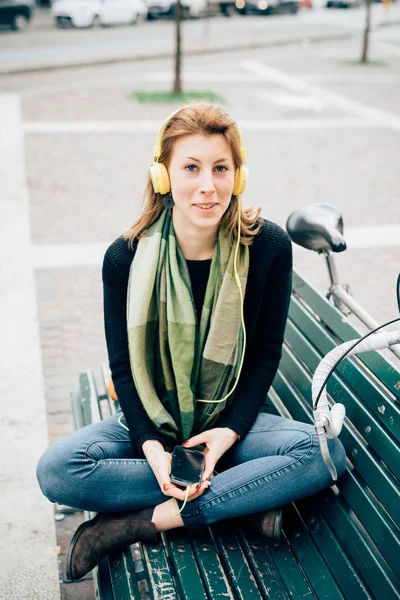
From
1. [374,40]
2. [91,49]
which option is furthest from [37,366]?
[374,40]

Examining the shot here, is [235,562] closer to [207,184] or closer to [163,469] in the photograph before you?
[163,469]

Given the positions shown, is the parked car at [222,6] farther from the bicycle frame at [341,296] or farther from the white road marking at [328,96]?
the bicycle frame at [341,296]

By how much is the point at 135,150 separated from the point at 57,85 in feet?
16.7

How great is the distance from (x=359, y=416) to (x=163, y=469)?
0.66m

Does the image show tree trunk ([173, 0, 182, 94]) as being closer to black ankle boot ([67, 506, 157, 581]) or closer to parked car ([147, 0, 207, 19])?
black ankle boot ([67, 506, 157, 581])

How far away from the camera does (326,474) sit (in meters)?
2.41

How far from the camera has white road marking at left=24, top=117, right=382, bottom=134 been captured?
9.83 m

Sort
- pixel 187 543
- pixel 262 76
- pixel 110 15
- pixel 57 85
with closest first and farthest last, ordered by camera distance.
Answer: pixel 187 543 < pixel 57 85 < pixel 262 76 < pixel 110 15

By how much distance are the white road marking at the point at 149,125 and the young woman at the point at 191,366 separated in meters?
7.44

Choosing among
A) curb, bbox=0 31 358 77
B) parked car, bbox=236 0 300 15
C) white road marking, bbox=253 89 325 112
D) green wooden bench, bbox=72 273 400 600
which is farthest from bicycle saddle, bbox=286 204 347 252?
parked car, bbox=236 0 300 15

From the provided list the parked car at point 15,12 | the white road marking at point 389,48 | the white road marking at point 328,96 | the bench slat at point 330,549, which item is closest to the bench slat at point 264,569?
the bench slat at point 330,549

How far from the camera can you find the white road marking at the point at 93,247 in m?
5.79

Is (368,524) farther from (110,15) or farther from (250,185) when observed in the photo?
(110,15)

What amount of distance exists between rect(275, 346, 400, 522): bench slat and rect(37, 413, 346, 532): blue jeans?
63 mm
